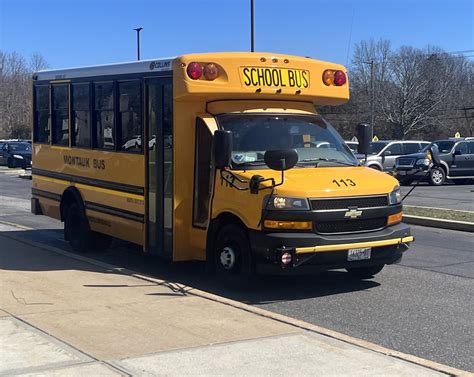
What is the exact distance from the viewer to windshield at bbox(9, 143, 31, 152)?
3972cm

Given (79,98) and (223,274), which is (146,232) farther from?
(79,98)

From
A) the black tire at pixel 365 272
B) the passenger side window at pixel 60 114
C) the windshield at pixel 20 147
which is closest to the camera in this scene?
the black tire at pixel 365 272

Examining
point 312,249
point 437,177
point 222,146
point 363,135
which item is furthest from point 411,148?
point 312,249

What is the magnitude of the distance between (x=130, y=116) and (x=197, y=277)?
2.34 m

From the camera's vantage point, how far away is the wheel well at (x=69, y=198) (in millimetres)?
10423

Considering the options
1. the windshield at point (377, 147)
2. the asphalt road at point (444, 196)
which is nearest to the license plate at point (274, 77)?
the asphalt road at point (444, 196)

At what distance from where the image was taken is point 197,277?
8.76 meters

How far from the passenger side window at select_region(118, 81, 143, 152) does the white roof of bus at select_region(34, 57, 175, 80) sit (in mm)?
202

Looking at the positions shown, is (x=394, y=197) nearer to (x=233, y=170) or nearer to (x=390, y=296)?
(x=390, y=296)

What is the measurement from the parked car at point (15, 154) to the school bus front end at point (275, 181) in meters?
31.2

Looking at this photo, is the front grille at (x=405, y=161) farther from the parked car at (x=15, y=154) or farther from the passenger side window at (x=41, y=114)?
the parked car at (x=15, y=154)

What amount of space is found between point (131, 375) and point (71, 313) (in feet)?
6.26

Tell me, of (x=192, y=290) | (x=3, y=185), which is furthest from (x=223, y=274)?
(x=3, y=185)

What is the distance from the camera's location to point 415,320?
667 cm
